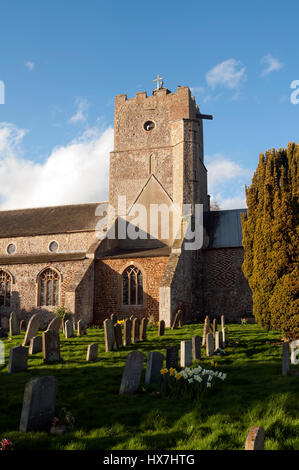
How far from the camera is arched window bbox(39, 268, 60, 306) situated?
2308cm

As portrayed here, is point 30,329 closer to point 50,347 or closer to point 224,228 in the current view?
point 50,347

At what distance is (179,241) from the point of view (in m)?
21.6

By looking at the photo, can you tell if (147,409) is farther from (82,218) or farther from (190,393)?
(82,218)

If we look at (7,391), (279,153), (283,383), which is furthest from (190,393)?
(279,153)

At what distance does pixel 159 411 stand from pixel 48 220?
75.9ft

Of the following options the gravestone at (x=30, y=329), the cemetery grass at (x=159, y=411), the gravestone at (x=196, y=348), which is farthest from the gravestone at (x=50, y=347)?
the gravestone at (x=196, y=348)

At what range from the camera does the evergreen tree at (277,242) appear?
11992 millimetres

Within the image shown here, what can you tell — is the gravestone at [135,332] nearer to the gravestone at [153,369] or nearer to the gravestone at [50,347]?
the gravestone at [50,347]

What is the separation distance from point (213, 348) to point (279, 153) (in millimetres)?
6992

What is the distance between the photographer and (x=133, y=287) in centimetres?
2197

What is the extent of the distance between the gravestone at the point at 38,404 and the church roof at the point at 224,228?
18.5 m

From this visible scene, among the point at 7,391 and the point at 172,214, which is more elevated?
the point at 172,214

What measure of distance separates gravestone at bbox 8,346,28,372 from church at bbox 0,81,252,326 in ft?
34.5

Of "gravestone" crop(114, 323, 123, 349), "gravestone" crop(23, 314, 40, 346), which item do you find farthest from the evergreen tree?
"gravestone" crop(23, 314, 40, 346)
